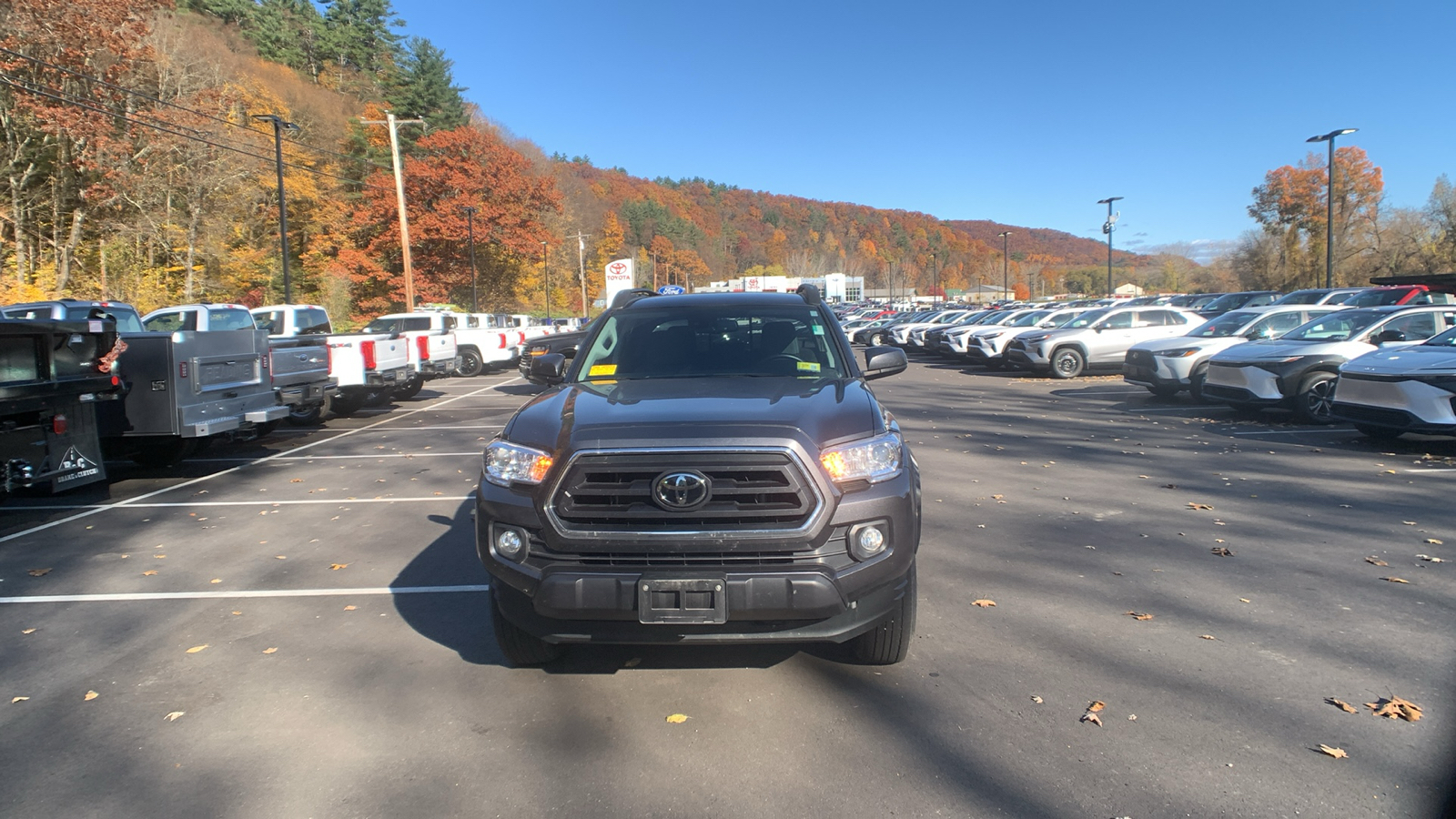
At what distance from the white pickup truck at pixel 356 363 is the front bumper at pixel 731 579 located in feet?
37.8

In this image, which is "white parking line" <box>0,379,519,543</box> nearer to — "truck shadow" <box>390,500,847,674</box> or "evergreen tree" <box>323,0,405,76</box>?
"truck shadow" <box>390,500,847,674</box>

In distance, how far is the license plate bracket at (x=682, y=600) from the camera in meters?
3.17

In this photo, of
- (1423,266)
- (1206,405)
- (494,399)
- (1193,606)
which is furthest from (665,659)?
(1423,266)

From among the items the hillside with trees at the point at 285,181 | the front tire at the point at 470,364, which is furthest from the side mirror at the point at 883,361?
the hillside with trees at the point at 285,181

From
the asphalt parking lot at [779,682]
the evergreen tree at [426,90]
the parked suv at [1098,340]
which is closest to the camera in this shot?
the asphalt parking lot at [779,682]

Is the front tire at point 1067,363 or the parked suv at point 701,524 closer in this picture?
the parked suv at point 701,524

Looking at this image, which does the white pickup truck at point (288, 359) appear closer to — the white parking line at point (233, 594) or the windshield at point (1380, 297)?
the white parking line at point (233, 594)

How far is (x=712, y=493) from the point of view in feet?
10.6

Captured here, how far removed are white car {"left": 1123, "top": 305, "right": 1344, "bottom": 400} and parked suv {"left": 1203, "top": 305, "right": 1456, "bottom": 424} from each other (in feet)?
5.28

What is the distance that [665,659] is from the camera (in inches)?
160

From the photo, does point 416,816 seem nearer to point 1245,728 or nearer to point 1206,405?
point 1245,728

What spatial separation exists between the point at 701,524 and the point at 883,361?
7.11 feet

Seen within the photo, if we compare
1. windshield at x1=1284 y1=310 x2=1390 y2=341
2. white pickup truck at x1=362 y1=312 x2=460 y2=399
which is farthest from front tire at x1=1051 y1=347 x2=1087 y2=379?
white pickup truck at x1=362 y1=312 x2=460 y2=399

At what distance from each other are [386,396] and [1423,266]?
50.0m
